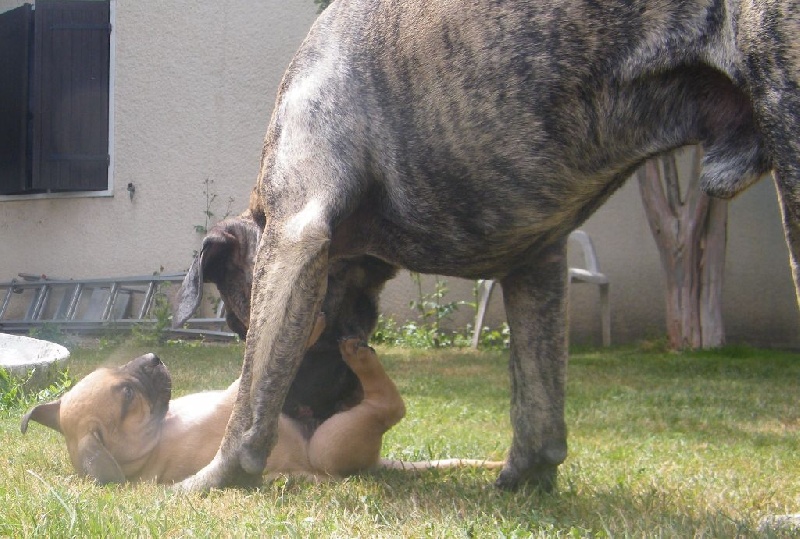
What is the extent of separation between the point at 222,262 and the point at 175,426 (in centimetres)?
66

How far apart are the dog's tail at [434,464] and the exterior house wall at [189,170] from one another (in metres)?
6.00

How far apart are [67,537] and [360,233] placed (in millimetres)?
1297

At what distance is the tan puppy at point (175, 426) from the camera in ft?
11.2

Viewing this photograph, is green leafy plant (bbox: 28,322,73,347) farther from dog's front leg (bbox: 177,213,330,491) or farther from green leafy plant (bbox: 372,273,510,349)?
dog's front leg (bbox: 177,213,330,491)

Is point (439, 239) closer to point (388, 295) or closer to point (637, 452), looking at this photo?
point (637, 452)

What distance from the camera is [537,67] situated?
8.13 feet

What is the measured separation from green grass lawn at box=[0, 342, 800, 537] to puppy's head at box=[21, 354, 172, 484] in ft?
0.32

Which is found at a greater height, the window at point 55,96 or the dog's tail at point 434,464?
the window at point 55,96

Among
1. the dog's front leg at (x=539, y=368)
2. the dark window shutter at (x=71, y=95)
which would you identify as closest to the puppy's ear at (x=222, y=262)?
the dog's front leg at (x=539, y=368)

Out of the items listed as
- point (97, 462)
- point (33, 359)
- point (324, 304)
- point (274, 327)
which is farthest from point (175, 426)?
point (33, 359)

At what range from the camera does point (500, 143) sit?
8.57 ft

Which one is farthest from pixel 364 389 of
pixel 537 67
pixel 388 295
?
pixel 388 295

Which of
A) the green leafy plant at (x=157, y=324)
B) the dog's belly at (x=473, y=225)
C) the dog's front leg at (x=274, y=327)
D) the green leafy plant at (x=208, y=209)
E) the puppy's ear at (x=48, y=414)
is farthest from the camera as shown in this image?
the green leafy plant at (x=208, y=209)

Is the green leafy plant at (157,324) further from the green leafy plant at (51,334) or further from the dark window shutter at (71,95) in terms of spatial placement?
the dark window shutter at (71,95)
